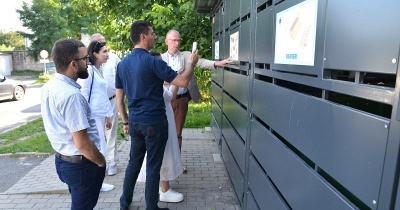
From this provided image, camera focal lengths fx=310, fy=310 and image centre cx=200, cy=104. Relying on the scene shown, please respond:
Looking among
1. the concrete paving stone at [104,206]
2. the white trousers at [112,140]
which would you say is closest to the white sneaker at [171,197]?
the concrete paving stone at [104,206]

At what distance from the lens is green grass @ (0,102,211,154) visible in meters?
6.19

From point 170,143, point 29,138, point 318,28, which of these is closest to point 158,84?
point 170,143

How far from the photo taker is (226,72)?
4.50 meters

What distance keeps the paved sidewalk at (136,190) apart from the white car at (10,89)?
31.1ft

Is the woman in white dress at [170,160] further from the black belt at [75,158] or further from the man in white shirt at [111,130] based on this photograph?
the black belt at [75,158]

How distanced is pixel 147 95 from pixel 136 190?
169cm

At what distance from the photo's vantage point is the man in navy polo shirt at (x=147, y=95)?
2.97 m

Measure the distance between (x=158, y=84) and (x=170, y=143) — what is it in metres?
0.85

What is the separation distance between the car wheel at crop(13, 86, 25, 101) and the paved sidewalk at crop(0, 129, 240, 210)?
1013 cm

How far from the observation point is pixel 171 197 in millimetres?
3832

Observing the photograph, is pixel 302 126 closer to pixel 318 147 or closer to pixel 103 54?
pixel 318 147

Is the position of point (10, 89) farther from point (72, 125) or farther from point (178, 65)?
point (72, 125)

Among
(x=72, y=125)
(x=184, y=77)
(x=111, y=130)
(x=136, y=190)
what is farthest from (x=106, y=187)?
(x=72, y=125)

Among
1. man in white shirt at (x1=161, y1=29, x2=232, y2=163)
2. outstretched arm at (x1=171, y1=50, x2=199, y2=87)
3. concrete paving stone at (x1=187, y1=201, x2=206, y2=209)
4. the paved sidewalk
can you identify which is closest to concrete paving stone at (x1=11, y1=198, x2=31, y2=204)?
the paved sidewalk
